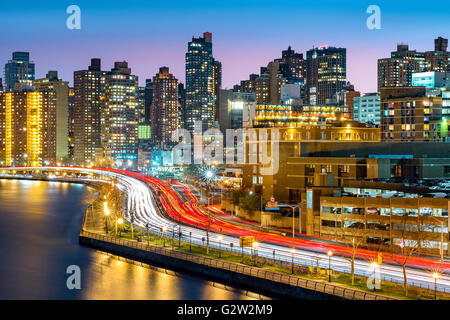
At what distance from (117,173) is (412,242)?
100700 millimetres

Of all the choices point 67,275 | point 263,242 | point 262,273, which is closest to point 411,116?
point 263,242

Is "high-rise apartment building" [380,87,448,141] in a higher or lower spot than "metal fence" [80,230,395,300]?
higher

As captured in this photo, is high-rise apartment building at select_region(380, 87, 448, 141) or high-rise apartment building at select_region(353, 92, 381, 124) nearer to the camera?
high-rise apartment building at select_region(380, 87, 448, 141)

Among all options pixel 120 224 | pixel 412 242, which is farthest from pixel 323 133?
pixel 412 242

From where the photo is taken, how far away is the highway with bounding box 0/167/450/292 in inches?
1307

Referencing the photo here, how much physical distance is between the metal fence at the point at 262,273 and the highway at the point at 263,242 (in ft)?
6.56

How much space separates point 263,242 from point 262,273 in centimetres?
735

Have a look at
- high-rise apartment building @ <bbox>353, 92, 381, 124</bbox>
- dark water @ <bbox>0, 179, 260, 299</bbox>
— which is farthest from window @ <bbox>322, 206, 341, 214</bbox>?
high-rise apartment building @ <bbox>353, 92, 381, 124</bbox>

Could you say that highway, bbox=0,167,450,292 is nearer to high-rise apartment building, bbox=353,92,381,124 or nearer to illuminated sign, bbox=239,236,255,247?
illuminated sign, bbox=239,236,255,247

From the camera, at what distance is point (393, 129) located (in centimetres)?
9150

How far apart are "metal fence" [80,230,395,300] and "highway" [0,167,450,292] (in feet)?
6.56

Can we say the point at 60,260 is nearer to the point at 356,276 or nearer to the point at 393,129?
the point at 356,276

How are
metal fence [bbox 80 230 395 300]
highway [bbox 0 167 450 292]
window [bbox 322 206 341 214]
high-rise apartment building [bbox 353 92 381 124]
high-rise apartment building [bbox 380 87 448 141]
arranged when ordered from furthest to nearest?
high-rise apartment building [bbox 353 92 381 124] → high-rise apartment building [bbox 380 87 448 141] → window [bbox 322 206 341 214] → highway [bbox 0 167 450 292] → metal fence [bbox 80 230 395 300]

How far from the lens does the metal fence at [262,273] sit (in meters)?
30.2
